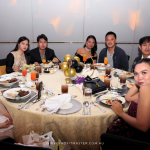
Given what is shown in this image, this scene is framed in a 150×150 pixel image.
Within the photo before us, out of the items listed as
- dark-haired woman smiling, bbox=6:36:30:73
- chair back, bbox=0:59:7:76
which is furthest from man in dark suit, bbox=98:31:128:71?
chair back, bbox=0:59:7:76

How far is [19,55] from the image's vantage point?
9.14ft

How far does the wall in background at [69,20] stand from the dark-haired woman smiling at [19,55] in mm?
1479

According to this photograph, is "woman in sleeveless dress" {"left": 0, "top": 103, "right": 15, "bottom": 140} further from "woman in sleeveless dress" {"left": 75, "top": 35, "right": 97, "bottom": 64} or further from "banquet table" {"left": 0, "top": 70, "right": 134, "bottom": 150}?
"woman in sleeveless dress" {"left": 75, "top": 35, "right": 97, "bottom": 64}

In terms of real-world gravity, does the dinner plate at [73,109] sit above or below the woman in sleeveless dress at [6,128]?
above

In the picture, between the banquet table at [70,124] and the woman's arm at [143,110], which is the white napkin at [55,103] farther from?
the woman's arm at [143,110]

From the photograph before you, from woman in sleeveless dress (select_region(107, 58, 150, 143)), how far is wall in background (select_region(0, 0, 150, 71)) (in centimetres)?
349

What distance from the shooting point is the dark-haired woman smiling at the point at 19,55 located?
2.63 m

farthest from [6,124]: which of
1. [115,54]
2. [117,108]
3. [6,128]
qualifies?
[115,54]

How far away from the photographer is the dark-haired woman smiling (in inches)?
103

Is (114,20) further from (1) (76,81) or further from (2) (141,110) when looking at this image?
(2) (141,110)

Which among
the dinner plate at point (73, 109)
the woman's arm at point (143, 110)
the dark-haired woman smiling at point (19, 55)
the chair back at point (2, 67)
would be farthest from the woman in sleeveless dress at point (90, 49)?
the woman's arm at point (143, 110)

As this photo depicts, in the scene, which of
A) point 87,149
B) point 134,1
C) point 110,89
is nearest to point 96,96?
point 110,89

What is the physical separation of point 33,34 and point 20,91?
316 cm

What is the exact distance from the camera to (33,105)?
1.21m
